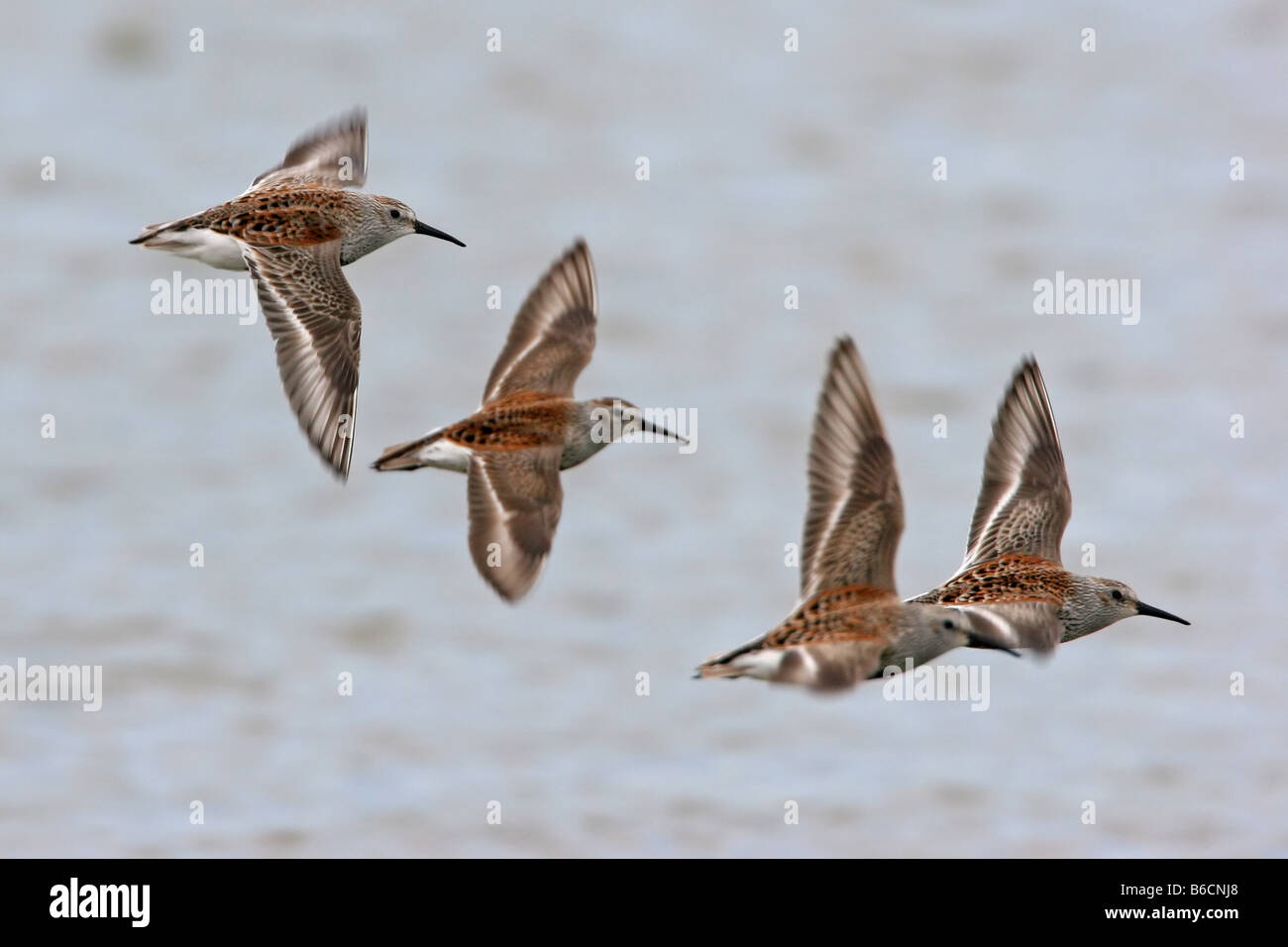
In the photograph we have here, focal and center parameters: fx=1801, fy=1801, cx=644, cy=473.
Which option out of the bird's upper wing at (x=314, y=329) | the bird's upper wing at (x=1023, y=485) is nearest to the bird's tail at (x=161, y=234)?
the bird's upper wing at (x=314, y=329)

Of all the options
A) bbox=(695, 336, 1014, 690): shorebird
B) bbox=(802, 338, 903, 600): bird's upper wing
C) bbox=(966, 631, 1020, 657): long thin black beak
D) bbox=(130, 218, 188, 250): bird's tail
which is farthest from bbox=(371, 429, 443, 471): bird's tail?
bbox=(966, 631, 1020, 657): long thin black beak

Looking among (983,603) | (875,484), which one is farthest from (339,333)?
(983,603)

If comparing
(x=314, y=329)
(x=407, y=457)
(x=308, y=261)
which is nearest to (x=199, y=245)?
(x=308, y=261)

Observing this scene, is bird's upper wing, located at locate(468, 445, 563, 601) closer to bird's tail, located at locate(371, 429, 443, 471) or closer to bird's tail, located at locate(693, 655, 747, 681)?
bird's tail, located at locate(371, 429, 443, 471)

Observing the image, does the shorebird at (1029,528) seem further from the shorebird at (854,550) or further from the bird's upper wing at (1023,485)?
the shorebird at (854,550)

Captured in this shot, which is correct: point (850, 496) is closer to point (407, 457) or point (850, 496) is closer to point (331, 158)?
point (407, 457)

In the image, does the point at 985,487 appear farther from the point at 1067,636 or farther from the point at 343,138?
the point at 343,138
